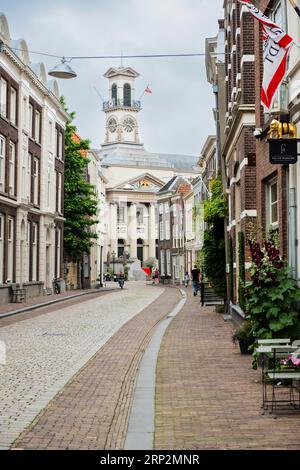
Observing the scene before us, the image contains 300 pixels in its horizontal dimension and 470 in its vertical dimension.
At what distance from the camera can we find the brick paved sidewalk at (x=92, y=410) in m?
7.20

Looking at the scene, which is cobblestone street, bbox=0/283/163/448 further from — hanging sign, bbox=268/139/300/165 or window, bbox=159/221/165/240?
window, bbox=159/221/165/240

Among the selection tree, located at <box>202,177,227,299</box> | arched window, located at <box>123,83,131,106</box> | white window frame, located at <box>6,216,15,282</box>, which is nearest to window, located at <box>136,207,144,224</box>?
arched window, located at <box>123,83,131,106</box>

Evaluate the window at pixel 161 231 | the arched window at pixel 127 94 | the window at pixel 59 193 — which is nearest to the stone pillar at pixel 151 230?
the arched window at pixel 127 94

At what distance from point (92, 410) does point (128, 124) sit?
4534 inches

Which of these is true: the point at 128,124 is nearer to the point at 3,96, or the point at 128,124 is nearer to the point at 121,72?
the point at 121,72

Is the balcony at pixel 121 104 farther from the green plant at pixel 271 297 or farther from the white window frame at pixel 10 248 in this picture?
the green plant at pixel 271 297

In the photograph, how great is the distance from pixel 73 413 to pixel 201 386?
2457 millimetres

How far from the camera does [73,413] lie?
28.5ft

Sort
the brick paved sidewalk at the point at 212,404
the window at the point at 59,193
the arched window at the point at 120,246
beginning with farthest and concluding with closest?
the arched window at the point at 120,246 < the window at the point at 59,193 < the brick paved sidewalk at the point at 212,404

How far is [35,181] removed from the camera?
4022 cm

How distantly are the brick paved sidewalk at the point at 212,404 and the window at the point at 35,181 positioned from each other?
24995 mm

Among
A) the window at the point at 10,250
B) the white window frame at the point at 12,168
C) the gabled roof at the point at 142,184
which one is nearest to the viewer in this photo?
the white window frame at the point at 12,168
